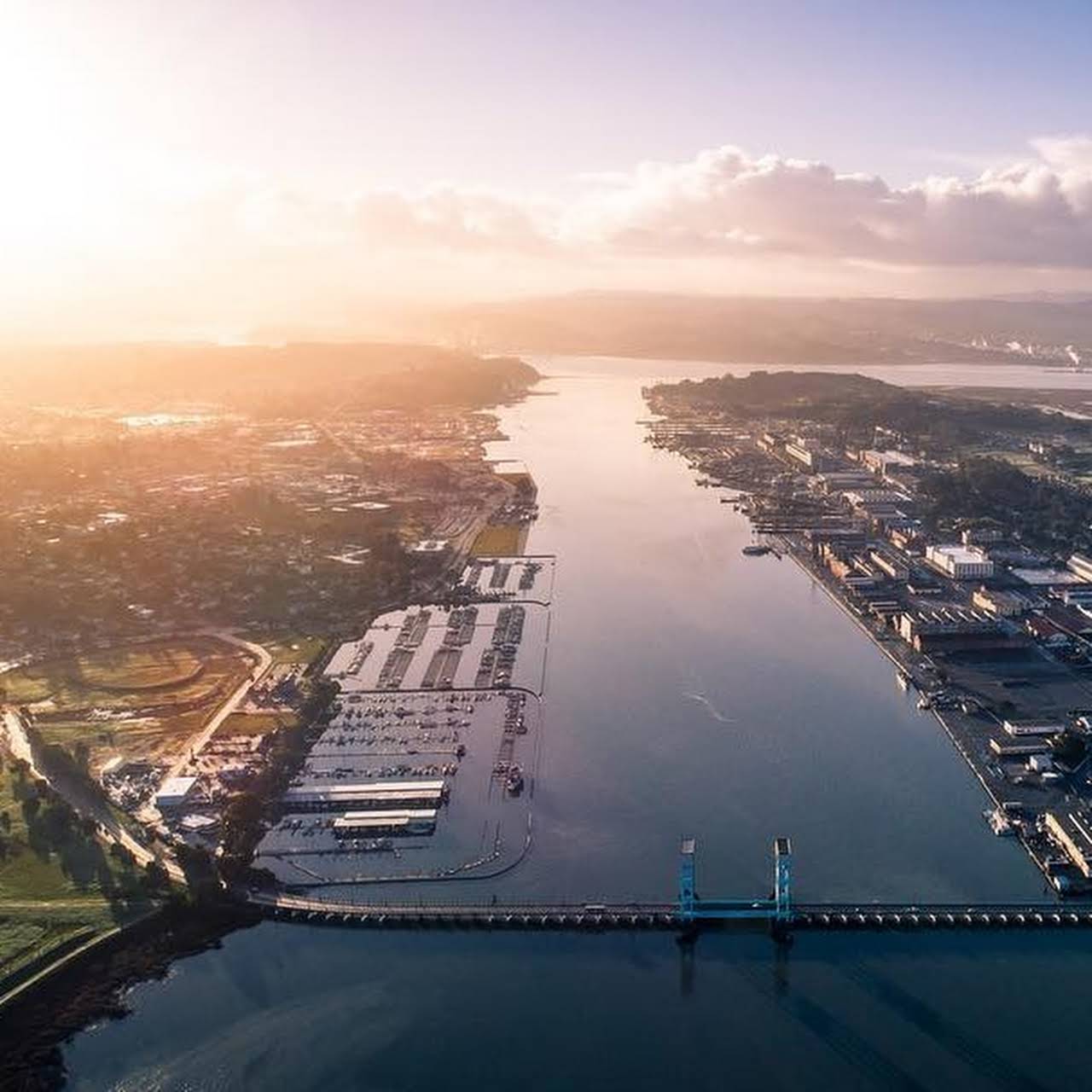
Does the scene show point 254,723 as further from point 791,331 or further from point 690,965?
point 791,331

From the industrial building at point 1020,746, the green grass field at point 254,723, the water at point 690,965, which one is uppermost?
the green grass field at point 254,723

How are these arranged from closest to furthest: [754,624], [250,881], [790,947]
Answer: [790,947] < [250,881] < [754,624]

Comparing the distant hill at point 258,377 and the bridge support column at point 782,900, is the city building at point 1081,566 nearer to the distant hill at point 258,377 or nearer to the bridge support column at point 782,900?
the bridge support column at point 782,900

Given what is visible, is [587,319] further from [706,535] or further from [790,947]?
[790,947]

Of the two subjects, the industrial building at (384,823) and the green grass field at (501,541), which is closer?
the industrial building at (384,823)

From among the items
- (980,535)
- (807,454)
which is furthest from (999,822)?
(807,454)

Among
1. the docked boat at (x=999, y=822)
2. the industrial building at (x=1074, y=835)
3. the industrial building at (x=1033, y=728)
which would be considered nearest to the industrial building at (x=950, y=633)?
the industrial building at (x=1033, y=728)

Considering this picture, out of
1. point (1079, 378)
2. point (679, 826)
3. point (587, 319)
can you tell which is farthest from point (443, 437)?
point (587, 319)
